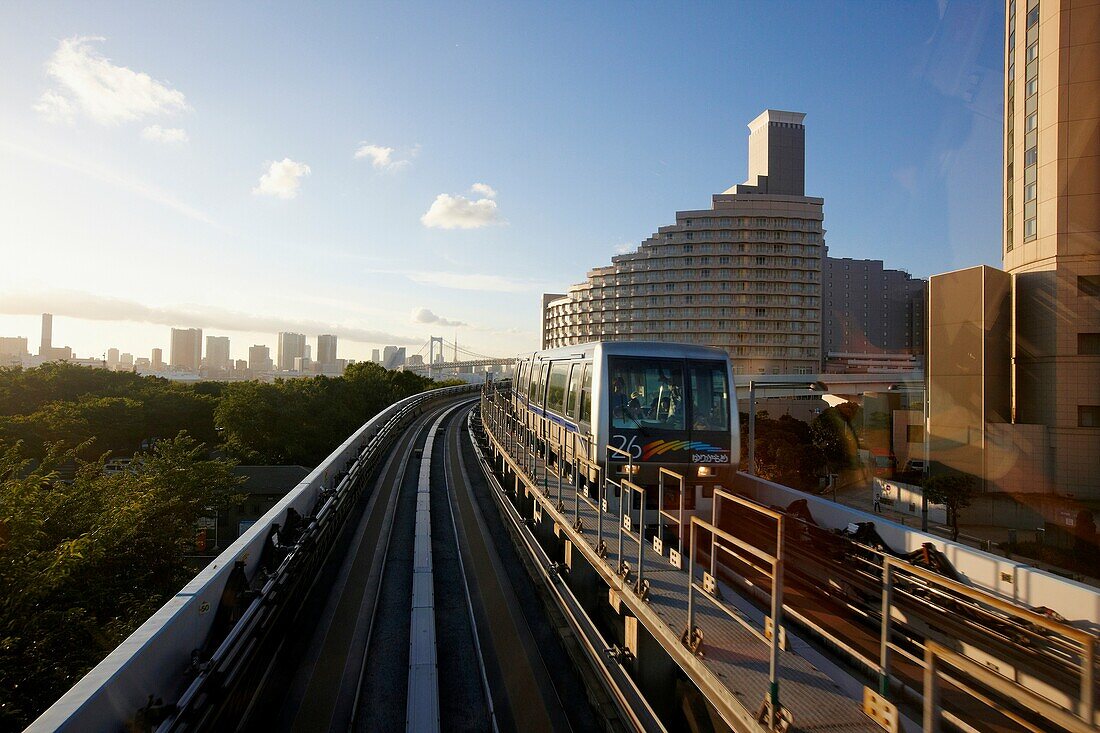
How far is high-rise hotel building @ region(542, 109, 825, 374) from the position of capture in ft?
260

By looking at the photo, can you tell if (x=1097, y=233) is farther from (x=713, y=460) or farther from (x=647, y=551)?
(x=647, y=551)

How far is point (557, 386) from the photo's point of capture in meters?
12.3

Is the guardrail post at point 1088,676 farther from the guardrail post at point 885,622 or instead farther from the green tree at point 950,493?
the green tree at point 950,493

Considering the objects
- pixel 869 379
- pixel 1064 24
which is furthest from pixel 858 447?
pixel 1064 24

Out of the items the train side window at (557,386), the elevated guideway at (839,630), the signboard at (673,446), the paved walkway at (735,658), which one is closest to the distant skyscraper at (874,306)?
the train side window at (557,386)

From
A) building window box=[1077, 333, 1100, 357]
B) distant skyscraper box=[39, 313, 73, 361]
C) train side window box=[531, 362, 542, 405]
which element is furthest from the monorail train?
distant skyscraper box=[39, 313, 73, 361]

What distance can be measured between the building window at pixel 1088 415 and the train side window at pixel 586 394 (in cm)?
2513

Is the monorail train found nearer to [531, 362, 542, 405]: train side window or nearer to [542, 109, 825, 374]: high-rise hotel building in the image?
[531, 362, 542, 405]: train side window

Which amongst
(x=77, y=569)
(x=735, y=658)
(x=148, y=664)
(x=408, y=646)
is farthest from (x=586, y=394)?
(x=77, y=569)

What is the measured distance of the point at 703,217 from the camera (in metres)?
82.4

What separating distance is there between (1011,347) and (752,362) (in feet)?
176

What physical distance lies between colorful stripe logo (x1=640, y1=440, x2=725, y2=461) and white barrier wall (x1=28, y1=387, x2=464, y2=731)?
5.40m

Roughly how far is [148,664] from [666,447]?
666cm

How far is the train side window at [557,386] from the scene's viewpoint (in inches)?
457
